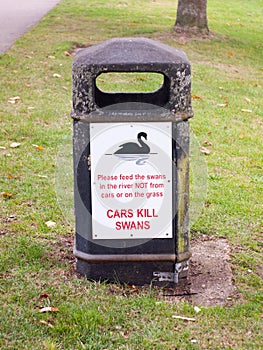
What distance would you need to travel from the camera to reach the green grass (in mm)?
3193

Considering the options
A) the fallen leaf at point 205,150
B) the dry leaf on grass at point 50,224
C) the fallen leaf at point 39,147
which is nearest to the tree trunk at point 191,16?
the fallen leaf at point 205,150

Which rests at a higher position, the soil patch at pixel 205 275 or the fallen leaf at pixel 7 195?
the soil patch at pixel 205 275

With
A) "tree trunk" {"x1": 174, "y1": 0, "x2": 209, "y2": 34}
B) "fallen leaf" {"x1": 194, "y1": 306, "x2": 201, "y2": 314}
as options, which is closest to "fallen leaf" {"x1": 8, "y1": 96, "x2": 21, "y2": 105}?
"fallen leaf" {"x1": 194, "y1": 306, "x2": 201, "y2": 314}

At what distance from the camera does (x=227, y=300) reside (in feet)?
11.6

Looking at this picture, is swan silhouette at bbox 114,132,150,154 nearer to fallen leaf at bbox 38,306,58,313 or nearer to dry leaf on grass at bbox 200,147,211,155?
fallen leaf at bbox 38,306,58,313

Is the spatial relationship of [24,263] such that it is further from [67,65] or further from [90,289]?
[67,65]

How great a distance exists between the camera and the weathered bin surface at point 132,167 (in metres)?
3.37

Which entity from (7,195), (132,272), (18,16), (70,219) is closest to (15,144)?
(7,195)

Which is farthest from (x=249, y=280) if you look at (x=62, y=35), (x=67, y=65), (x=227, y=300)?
(x=62, y=35)

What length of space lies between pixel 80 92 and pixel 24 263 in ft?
3.80

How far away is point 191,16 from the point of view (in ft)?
38.6

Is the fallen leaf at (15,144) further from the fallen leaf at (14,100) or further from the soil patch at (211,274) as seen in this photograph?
the soil patch at (211,274)

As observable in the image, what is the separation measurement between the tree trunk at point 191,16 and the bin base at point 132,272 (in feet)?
28.9

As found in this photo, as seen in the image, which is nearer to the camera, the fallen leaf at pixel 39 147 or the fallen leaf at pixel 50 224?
the fallen leaf at pixel 50 224
